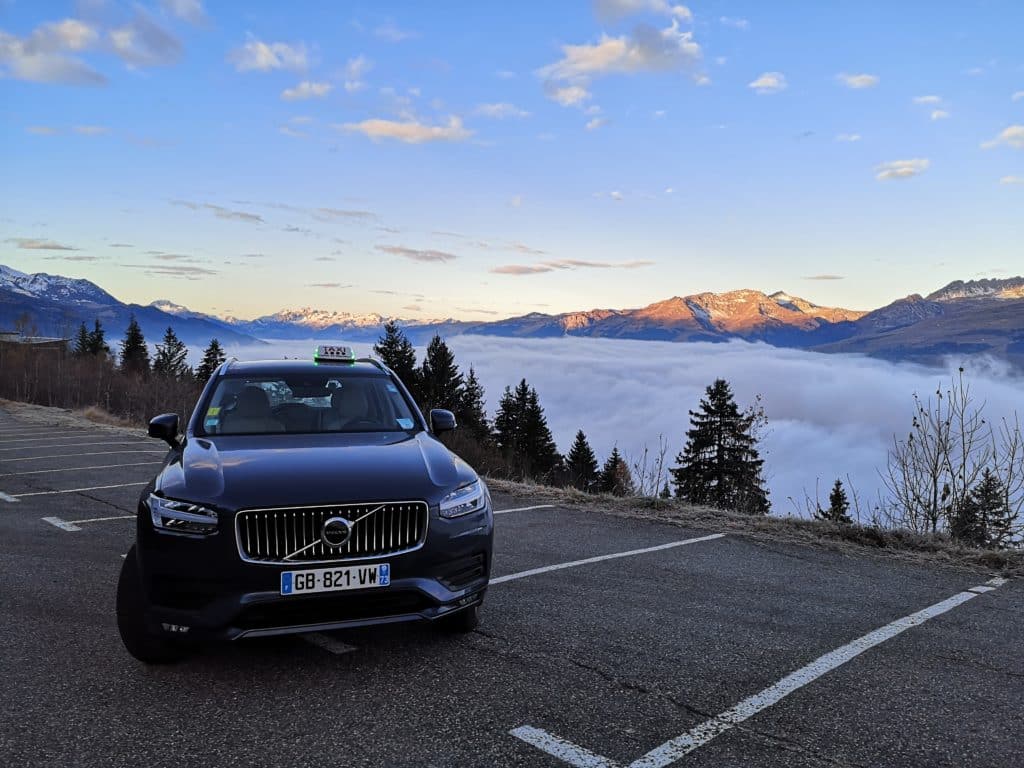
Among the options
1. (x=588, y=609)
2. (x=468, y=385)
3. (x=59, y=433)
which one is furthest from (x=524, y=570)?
(x=468, y=385)

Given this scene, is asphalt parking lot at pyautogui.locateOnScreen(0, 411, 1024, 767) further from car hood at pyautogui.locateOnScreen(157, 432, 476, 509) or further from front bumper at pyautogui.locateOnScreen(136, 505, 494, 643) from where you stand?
car hood at pyautogui.locateOnScreen(157, 432, 476, 509)

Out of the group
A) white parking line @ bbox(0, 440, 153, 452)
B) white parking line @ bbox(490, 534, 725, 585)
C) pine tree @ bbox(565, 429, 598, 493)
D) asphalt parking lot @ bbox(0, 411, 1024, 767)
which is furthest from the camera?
pine tree @ bbox(565, 429, 598, 493)

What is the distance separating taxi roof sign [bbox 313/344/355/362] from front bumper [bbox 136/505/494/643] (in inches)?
103

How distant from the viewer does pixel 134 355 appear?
85438mm

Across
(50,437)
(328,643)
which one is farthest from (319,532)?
(50,437)

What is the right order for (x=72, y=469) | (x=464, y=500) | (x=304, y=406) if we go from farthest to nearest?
(x=72, y=469), (x=304, y=406), (x=464, y=500)

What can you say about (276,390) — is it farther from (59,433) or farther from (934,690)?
(59,433)

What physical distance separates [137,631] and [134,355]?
92863mm

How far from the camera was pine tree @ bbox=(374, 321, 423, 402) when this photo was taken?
179 feet

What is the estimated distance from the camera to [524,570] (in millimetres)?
6004

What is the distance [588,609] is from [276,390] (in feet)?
9.33

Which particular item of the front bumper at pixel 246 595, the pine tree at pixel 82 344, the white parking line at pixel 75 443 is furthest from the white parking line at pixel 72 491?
the pine tree at pixel 82 344

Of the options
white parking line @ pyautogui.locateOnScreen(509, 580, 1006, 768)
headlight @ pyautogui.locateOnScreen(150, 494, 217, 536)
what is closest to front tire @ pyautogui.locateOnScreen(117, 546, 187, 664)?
headlight @ pyautogui.locateOnScreen(150, 494, 217, 536)

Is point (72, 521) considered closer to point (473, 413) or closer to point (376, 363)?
point (376, 363)
